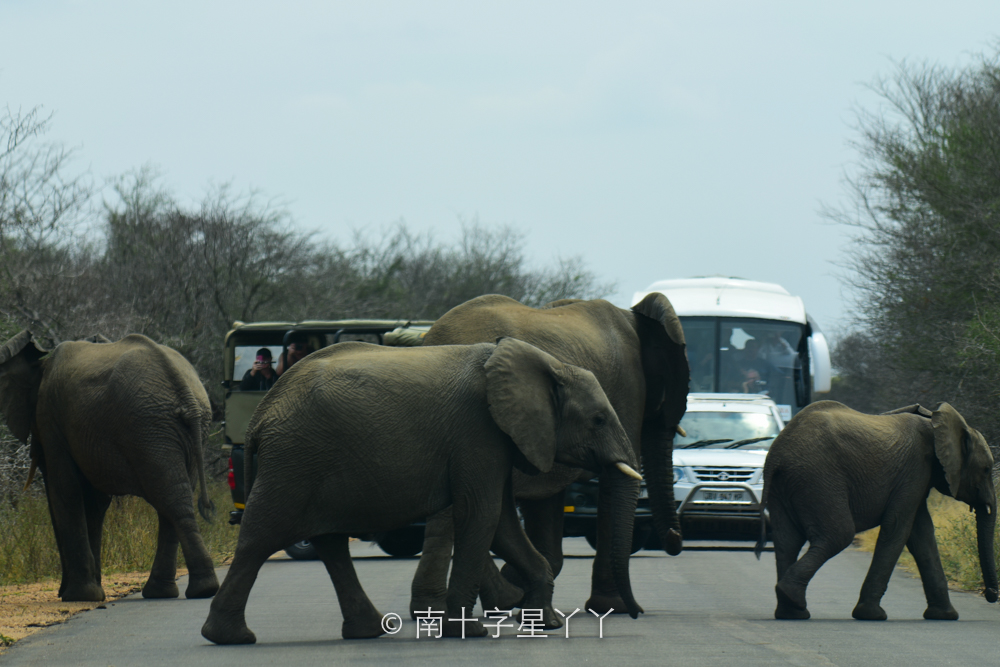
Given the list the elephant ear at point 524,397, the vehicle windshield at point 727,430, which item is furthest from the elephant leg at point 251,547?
the vehicle windshield at point 727,430

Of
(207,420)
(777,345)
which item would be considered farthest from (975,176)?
(207,420)

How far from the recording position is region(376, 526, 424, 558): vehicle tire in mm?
17141

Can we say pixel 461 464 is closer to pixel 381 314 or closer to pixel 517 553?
pixel 517 553

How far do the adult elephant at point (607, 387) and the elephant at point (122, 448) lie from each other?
2306 mm

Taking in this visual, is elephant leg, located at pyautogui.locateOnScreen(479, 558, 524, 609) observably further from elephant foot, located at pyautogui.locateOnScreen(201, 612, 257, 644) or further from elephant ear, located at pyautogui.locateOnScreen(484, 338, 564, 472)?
elephant foot, located at pyautogui.locateOnScreen(201, 612, 257, 644)

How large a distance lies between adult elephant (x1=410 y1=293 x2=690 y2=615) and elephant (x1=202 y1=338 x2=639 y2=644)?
984 millimetres

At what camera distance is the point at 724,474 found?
17.3 m

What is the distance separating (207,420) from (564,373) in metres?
4.01

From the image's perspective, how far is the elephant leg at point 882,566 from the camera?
34.7 ft

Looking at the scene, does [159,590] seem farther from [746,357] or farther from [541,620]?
[746,357]

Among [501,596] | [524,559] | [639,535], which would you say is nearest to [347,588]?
[524,559]

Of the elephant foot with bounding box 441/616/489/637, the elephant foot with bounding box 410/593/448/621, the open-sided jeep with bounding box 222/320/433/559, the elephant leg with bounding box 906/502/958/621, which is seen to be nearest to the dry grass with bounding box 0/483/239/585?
the open-sided jeep with bounding box 222/320/433/559

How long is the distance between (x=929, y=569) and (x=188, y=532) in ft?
17.9

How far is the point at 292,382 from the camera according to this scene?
8.91m
